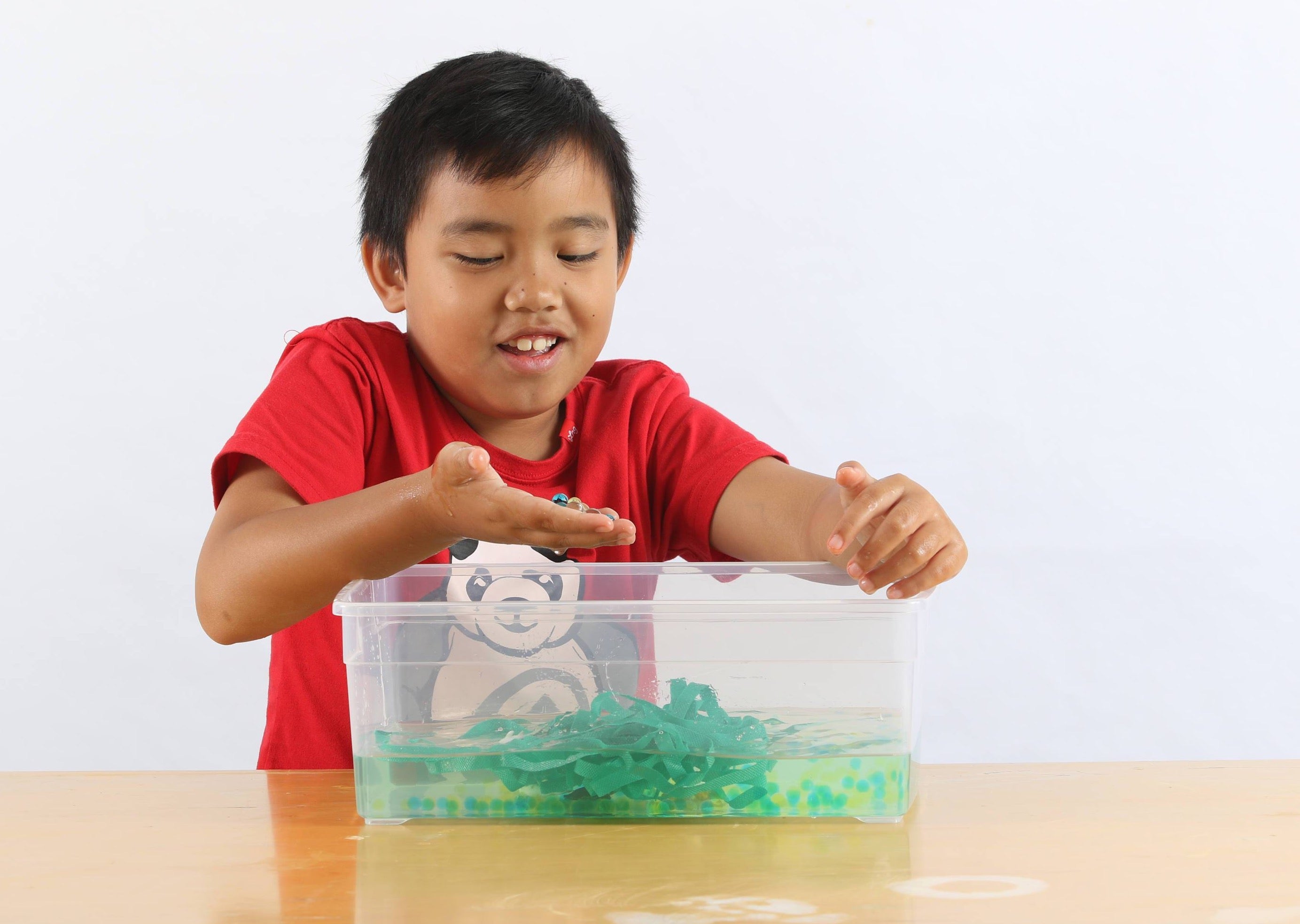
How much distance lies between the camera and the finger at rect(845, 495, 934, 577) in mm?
680

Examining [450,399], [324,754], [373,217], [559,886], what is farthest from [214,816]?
[373,217]

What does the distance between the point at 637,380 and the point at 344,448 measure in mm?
312

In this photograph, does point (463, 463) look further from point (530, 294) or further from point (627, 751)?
point (530, 294)

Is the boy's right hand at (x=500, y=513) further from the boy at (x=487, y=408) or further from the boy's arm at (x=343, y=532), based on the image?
the boy at (x=487, y=408)

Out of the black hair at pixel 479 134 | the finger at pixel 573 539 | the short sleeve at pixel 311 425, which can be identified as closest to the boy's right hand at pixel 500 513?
the finger at pixel 573 539

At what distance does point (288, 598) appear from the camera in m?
0.72

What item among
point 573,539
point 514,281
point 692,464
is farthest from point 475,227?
point 573,539

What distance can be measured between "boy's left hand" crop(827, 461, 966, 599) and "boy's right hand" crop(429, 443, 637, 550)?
0.52 feet

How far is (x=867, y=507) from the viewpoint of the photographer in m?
0.69

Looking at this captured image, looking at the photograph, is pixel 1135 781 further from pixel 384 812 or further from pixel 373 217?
pixel 373 217

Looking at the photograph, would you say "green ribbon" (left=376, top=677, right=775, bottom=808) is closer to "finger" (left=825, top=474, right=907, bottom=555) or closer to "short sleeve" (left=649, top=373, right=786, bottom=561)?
"finger" (left=825, top=474, right=907, bottom=555)

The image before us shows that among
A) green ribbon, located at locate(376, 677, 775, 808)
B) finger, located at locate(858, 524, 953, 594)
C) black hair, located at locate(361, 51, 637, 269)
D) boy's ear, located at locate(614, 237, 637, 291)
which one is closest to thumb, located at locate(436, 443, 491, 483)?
green ribbon, located at locate(376, 677, 775, 808)

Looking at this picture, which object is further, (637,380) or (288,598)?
(637,380)

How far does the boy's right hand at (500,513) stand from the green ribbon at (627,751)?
0.08 m
